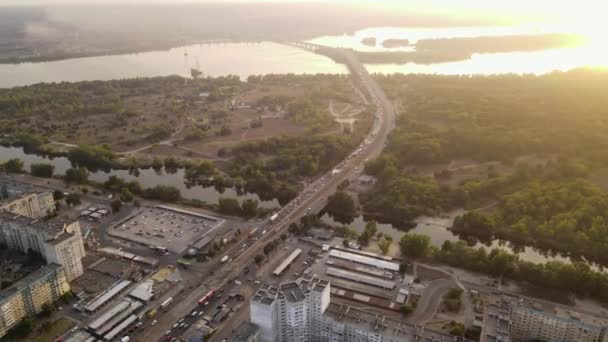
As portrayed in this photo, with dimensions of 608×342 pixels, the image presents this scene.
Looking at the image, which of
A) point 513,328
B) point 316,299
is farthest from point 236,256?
point 513,328

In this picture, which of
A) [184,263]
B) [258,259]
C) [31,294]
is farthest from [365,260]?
[31,294]

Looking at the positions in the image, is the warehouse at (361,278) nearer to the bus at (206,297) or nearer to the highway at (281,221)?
the highway at (281,221)

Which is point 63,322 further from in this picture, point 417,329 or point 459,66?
point 459,66

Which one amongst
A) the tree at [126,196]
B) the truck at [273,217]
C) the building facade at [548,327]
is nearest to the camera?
the building facade at [548,327]

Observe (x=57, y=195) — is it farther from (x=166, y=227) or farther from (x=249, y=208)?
(x=249, y=208)

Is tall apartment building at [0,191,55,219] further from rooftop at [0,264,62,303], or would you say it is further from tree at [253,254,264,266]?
tree at [253,254,264,266]

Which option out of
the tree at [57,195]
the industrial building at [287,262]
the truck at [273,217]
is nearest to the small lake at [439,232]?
the truck at [273,217]
